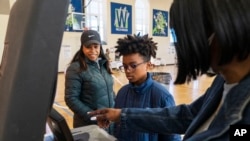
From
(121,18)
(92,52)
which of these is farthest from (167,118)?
(121,18)

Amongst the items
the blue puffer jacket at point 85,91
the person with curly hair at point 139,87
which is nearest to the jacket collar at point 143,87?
the person with curly hair at point 139,87

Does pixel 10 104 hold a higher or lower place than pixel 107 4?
lower

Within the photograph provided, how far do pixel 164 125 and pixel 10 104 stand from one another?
63cm

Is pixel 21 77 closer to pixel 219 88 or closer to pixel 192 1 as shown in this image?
pixel 192 1

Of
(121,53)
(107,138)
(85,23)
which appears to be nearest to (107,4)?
(85,23)

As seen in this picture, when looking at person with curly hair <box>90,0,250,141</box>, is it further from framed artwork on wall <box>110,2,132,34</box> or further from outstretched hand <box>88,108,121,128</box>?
framed artwork on wall <box>110,2,132,34</box>

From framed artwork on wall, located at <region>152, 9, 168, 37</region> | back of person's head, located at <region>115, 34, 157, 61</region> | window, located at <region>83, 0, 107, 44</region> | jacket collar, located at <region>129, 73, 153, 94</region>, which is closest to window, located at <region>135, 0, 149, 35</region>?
framed artwork on wall, located at <region>152, 9, 168, 37</region>

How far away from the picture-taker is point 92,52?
6.74 ft

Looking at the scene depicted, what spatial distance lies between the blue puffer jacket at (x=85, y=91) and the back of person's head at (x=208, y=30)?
57.2 inches

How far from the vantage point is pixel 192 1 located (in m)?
0.50

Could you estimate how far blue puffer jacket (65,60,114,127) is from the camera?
194 centimetres

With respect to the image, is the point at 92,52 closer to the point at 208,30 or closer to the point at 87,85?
the point at 87,85

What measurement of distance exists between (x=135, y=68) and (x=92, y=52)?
2.10 feet

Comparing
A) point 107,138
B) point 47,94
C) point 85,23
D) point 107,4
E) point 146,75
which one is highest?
point 107,4
